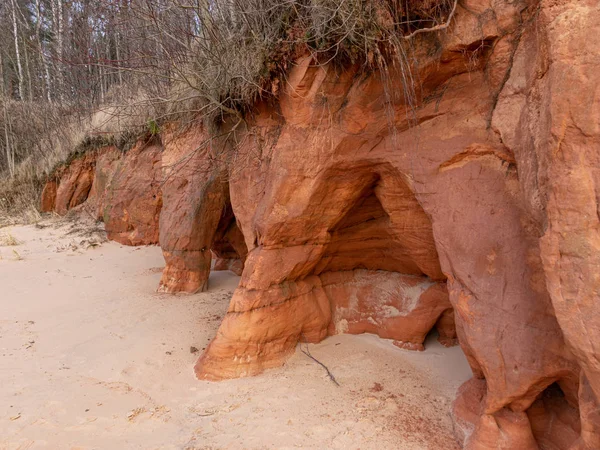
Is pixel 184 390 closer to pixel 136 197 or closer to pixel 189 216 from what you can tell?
pixel 189 216

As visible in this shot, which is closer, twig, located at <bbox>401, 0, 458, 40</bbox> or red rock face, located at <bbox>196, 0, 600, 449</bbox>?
red rock face, located at <bbox>196, 0, 600, 449</bbox>

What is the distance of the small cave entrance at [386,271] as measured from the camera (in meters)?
3.27

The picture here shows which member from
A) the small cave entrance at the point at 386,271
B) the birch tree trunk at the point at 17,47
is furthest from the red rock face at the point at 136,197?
the birch tree trunk at the point at 17,47

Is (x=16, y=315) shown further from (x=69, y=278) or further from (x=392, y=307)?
(x=392, y=307)

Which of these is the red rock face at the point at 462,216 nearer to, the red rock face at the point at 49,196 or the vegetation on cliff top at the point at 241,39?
the vegetation on cliff top at the point at 241,39

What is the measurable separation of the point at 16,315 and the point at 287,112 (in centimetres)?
442

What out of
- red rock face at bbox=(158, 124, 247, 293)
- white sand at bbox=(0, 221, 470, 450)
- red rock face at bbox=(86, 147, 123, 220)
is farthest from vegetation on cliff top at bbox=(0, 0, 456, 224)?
red rock face at bbox=(86, 147, 123, 220)

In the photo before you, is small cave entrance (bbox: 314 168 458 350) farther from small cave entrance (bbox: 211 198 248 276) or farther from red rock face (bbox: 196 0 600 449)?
small cave entrance (bbox: 211 198 248 276)

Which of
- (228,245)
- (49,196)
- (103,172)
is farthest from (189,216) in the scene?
(49,196)

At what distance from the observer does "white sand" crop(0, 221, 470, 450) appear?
2.59 metres

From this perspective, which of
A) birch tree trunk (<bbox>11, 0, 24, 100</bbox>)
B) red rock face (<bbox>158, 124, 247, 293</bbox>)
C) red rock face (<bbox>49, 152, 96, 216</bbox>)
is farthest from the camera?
birch tree trunk (<bbox>11, 0, 24, 100</bbox>)

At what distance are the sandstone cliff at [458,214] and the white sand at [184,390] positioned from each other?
0.85ft

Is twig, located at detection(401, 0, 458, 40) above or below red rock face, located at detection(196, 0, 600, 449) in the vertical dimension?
above

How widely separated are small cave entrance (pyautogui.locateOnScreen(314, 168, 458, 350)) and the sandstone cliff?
15 mm
